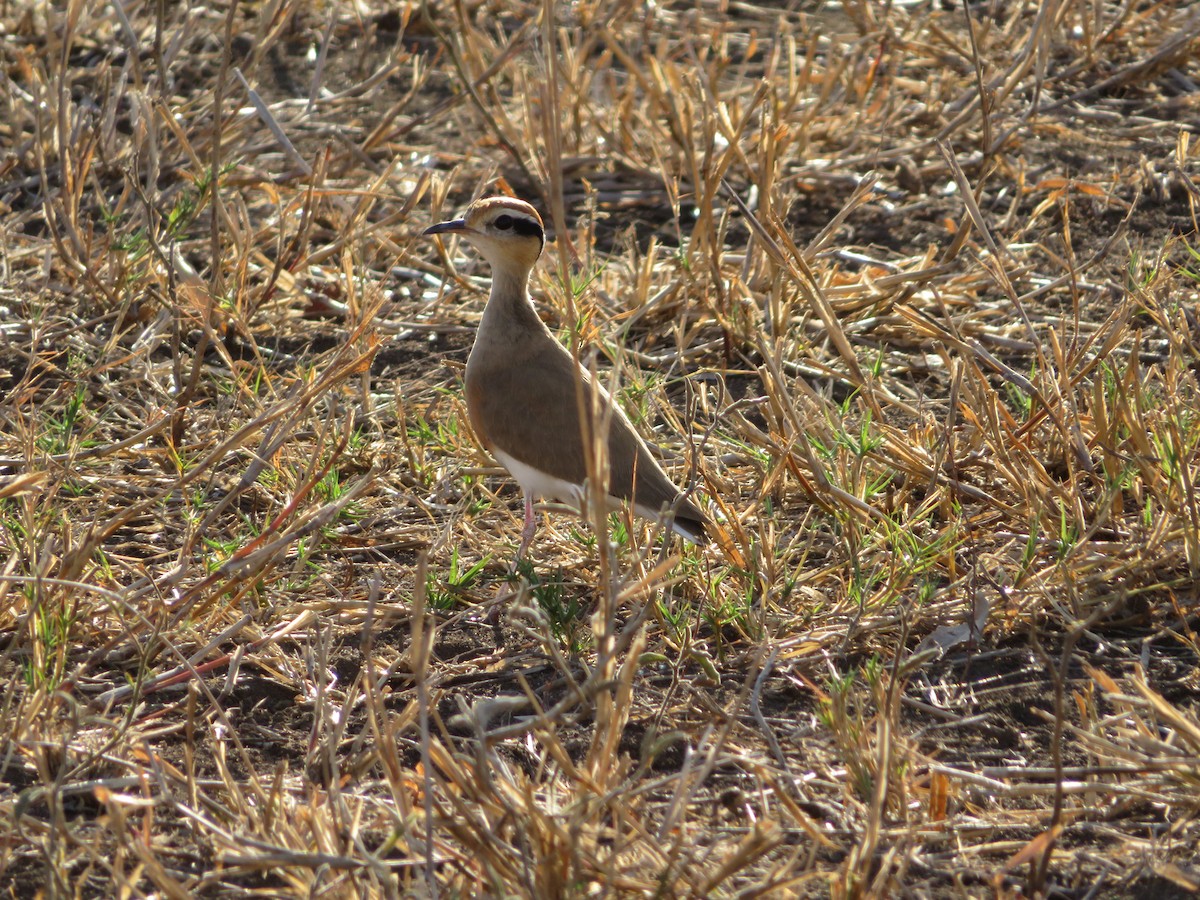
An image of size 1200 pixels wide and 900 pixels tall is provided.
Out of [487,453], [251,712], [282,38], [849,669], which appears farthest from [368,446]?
[282,38]

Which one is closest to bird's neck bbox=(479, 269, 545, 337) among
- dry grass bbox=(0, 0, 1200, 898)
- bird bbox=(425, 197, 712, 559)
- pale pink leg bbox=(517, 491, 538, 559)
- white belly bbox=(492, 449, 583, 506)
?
bird bbox=(425, 197, 712, 559)

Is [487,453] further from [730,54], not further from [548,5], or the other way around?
[730,54]

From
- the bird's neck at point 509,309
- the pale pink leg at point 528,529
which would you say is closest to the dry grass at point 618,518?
the pale pink leg at point 528,529

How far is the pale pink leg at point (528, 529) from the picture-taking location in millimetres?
4156

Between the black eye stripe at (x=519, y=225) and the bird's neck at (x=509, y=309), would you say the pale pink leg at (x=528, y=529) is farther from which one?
the black eye stripe at (x=519, y=225)

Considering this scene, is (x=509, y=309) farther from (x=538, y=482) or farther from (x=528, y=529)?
(x=528, y=529)

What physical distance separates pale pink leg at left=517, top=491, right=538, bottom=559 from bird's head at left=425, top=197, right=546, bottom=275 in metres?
0.81

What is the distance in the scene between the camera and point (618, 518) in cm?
422

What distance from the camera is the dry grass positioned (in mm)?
2844

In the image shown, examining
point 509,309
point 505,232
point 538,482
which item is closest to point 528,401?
point 538,482

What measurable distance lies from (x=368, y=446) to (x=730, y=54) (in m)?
3.73

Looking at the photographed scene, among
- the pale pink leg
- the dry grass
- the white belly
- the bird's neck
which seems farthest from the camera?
the bird's neck

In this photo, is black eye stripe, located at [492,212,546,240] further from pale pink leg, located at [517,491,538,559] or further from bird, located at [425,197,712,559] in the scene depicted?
pale pink leg, located at [517,491,538,559]

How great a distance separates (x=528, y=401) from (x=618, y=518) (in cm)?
47
